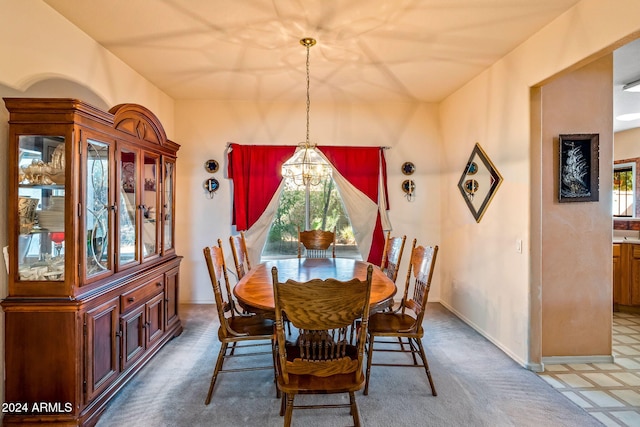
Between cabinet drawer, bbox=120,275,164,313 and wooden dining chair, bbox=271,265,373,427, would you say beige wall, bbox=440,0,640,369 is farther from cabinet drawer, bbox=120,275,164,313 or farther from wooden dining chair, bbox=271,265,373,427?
cabinet drawer, bbox=120,275,164,313

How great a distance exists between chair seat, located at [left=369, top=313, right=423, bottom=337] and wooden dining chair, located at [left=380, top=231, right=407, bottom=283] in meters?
0.41

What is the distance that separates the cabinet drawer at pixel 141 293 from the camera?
95.8 inches

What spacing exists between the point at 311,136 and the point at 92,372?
3.46m

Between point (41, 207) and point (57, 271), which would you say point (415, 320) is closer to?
point (57, 271)

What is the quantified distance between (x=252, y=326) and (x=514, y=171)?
2.63m

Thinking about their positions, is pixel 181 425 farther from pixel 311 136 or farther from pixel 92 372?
pixel 311 136

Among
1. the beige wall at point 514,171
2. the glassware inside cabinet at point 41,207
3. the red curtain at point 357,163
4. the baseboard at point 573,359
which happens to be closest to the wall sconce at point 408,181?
the red curtain at point 357,163

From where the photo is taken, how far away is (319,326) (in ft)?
5.52

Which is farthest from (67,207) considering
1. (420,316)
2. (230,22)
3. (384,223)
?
(384,223)

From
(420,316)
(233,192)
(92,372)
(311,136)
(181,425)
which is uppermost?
(311,136)

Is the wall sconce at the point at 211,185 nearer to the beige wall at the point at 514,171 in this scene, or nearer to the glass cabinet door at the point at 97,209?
the glass cabinet door at the point at 97,209

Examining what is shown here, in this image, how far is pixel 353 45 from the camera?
2.85m

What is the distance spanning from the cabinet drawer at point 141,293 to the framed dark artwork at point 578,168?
3655 mm

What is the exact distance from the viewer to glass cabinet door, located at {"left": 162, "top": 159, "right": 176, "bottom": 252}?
129 inches
